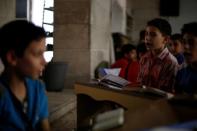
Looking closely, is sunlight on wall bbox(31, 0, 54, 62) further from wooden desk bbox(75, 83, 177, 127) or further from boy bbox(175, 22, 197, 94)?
boy bbox(175, 22, 197, 94)

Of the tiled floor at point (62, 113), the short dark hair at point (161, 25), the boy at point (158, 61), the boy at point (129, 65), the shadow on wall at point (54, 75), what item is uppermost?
the short dark hair at point (161, 25)

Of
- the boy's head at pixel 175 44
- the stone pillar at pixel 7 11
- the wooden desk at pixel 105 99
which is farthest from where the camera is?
the stone pillar at pixel 7 11

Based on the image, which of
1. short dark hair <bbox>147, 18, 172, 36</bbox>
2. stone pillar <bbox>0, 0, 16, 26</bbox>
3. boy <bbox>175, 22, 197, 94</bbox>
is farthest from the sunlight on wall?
boy <bbox>175, 22, 197, 94</bbox>

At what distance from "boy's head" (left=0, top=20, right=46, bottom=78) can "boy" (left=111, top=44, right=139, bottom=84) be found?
3.36m

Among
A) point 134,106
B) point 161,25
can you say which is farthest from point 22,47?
point 161,25

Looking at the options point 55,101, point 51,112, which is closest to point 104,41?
point 55,101

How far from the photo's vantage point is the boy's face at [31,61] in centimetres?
188

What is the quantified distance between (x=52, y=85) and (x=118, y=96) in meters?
4.32

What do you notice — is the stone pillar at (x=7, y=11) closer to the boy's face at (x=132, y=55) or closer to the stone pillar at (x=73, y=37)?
the stone pillar at (x=73, y=37)

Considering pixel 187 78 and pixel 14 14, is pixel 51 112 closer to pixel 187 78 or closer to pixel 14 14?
pixel 187 78

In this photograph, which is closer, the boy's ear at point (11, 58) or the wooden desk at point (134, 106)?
the wooden desk at point (134, 106)

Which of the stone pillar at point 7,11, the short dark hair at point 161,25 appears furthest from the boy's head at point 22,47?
the stone pillar at point 7,11

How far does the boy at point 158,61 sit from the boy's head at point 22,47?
4.81ft

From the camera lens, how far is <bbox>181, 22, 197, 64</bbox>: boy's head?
2.38 metres
